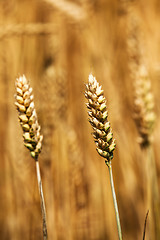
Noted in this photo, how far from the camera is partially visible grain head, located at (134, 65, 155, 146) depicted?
35.5 inches

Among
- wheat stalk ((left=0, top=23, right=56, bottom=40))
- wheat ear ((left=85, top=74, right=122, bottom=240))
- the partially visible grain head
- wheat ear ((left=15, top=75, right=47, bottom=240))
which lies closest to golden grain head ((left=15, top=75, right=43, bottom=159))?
wheat ear ((left=15, top=75, right=47, bottom=240))

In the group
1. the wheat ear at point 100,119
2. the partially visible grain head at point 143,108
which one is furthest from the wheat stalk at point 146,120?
the wheat ear at point 100,119

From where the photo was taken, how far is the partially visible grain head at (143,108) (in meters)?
0.90

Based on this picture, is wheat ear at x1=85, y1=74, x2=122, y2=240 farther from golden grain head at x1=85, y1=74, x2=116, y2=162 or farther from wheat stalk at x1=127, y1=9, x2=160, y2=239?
wheat stalk at x1=127, y1=9, x2=160, y2=239

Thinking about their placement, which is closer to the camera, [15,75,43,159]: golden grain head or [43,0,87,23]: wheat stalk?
[15,75,43,159]: golden grain head

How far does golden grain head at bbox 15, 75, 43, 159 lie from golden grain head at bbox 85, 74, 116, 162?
11 cm

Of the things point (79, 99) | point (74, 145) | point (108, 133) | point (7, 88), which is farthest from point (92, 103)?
point (79, 99)

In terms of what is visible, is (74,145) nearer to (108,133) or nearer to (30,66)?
(108,133)

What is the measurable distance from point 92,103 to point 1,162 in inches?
54.9

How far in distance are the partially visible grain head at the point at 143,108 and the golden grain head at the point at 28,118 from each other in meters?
0.46

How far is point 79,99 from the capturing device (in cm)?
203

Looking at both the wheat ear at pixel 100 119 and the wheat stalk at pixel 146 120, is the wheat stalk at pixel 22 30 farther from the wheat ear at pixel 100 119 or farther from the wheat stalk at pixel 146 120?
the wheat ear at pixel 100 119

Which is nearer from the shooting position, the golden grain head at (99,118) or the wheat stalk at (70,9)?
the golden grain head at (99,118)

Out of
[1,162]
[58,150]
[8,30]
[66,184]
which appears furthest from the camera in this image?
[1,162]
